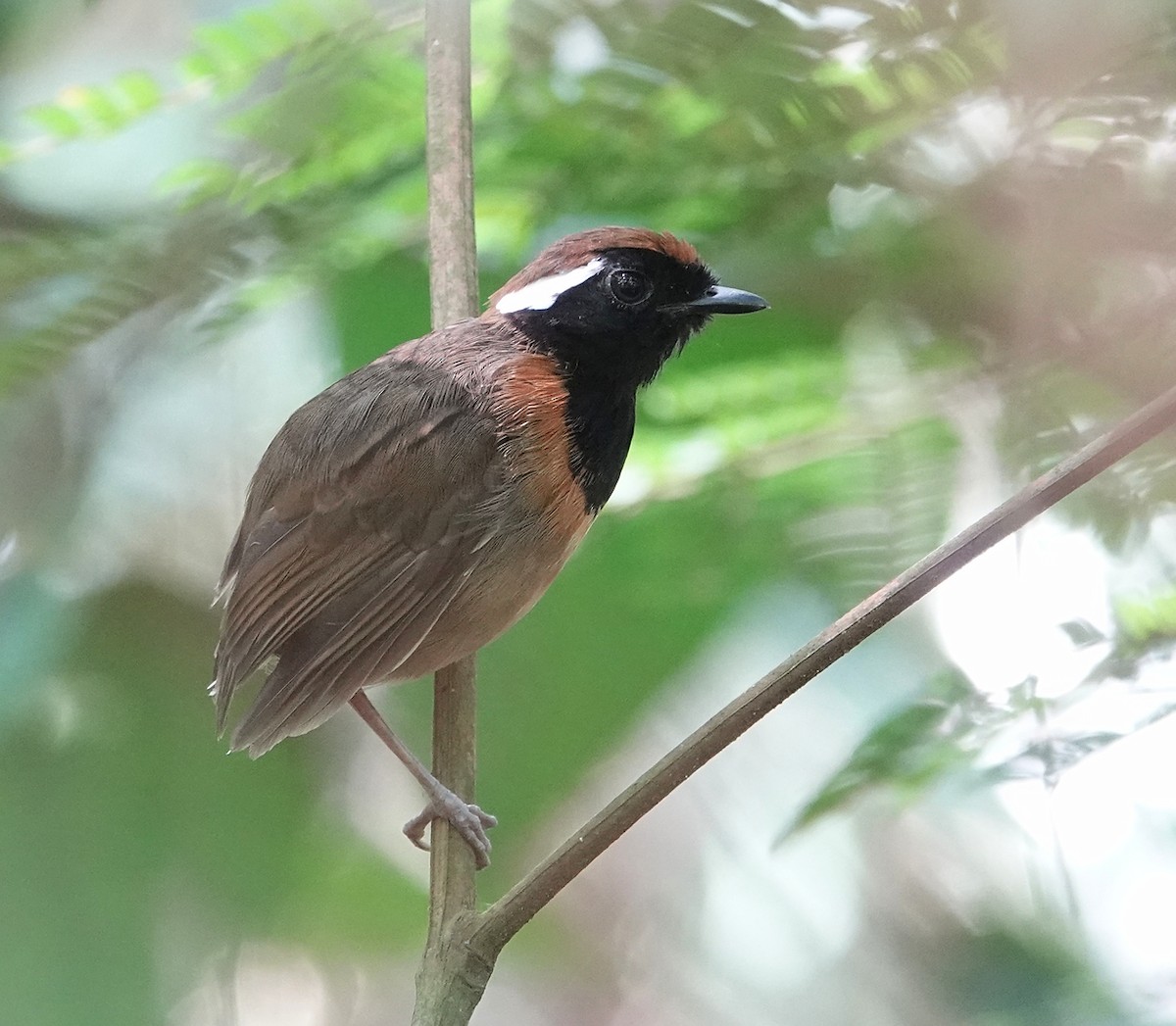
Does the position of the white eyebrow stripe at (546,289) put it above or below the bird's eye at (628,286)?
above

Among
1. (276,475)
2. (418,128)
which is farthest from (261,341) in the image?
(418,128)

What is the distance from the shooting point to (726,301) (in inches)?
68.8

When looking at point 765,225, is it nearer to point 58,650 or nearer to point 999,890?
point 999,890

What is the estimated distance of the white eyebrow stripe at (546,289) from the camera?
6.07 ft

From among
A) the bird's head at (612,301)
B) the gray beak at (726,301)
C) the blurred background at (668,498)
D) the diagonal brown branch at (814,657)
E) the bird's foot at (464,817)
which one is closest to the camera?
the diagonal brown branch at (814,657)

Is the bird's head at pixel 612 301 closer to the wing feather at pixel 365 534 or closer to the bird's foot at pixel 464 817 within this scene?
the wing feather at pixel 365 534

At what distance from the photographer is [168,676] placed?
2201mm

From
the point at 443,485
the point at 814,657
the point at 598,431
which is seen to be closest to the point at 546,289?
the point at 598,431

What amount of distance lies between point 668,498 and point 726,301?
0.99 feet

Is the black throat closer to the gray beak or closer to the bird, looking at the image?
the bird

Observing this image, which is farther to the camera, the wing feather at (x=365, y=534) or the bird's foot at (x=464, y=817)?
the wing feather at (x=365, y=534)

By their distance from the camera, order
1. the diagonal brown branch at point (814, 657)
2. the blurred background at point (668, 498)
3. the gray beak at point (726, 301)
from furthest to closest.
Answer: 1. the gray beak at point (726, 301)
2. the blurred background at point (668, 498)
3. the diagonal brown branch at point (814, 657)

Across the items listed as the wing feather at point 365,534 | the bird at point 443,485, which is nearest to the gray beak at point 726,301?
the bird at point 443,485

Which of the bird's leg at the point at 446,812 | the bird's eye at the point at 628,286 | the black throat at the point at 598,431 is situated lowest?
the bird's leg at the point at 446,812
